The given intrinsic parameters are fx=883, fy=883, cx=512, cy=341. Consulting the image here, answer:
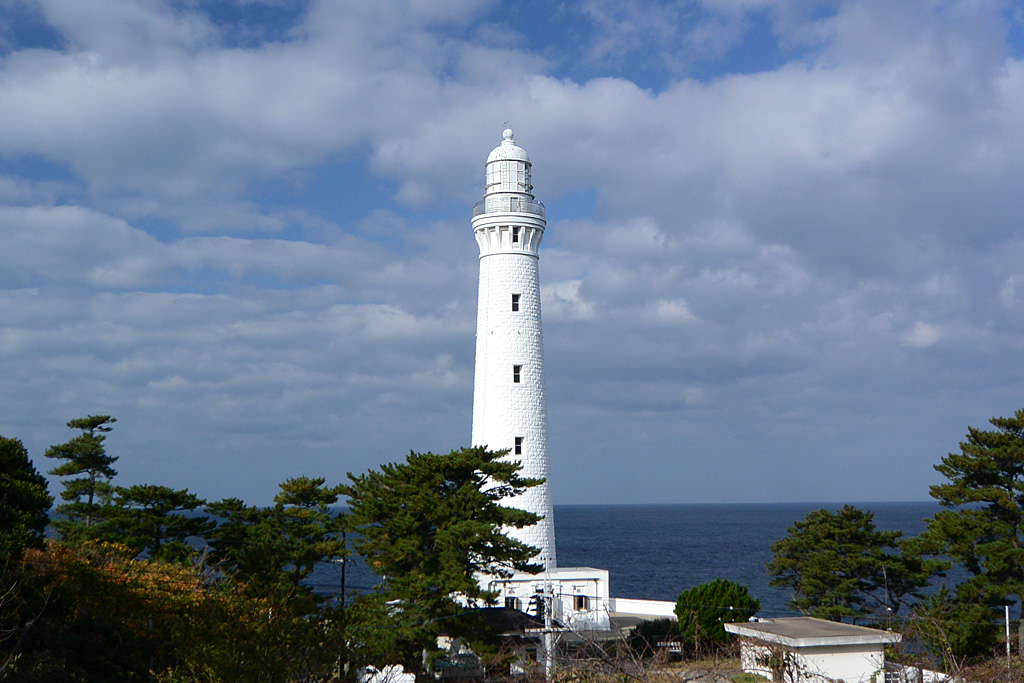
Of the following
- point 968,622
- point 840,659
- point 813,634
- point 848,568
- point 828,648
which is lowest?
point 840,659

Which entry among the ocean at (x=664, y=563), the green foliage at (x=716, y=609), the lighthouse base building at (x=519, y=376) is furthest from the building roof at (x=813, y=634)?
the ocean at (x=664, y=563)

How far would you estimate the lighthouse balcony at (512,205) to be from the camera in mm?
35531

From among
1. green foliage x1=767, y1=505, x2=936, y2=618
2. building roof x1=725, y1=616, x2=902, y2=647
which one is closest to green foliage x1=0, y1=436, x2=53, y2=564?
building roof x1=725, y1=616, x2=902, y2=647

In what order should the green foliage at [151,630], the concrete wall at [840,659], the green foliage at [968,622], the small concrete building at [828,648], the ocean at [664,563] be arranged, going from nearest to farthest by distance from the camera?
the green foliage at [151,630]
the small concrete building at [828,648]
the concrete wall at [840,659]
the green foliage at [968,622]
the ocean at [664,563]

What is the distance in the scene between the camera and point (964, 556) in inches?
A: 1089

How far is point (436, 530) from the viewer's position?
1046 inches

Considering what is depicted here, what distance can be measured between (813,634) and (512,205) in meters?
19.4

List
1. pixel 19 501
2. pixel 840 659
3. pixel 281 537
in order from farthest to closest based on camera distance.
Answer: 1. pixel 281 537
2. pixel 840 659
3. pixel 19 501

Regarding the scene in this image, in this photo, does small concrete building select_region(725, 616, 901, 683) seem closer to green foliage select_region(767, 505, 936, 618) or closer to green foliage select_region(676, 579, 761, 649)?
green foliage select_region(676, 579, 761, 649)

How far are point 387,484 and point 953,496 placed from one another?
59.5 ft

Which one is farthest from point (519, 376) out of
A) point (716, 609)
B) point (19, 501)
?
point (19, 501)

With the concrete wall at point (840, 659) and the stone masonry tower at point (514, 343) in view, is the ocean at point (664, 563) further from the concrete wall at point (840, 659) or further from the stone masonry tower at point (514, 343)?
the concrete wall at point (840, 659)

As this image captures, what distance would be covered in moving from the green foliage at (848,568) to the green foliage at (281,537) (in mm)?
18256

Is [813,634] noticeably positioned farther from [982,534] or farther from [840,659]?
[982,534]
